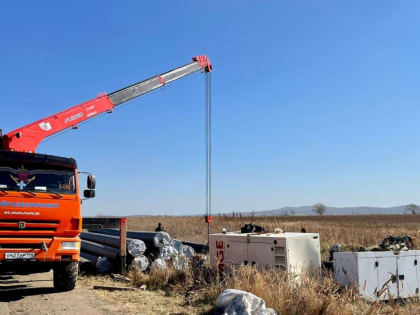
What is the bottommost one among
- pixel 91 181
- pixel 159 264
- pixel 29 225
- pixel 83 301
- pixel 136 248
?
pixel 83 301

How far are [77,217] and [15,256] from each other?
1501mm

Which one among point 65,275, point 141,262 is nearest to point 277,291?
point 65,275

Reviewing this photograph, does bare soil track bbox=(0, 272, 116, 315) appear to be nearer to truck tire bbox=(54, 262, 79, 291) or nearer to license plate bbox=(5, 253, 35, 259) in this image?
truck tire bbox=(54, 262, 79, 291)

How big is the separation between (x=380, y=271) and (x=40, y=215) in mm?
7186

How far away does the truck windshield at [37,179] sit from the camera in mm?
9734

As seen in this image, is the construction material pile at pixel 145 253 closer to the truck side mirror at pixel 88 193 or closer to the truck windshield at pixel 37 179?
the truck side mirror at pixel 88 193

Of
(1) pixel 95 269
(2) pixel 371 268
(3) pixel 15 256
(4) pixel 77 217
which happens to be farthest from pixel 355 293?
(1) pixel 95 269

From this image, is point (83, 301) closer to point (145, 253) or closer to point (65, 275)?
point (65, 275)

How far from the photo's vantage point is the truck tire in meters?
10.3

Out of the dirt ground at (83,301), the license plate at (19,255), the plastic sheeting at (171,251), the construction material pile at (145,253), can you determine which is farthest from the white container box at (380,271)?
the license plate at (19,255)

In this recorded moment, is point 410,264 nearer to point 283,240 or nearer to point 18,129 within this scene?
point 283,240

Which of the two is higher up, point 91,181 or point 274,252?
point 91,181

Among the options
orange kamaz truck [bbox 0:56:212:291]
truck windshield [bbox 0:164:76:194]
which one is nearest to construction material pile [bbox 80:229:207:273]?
orange kamaz truck [bbox 0:56:212:291]

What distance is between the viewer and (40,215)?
955 centimetres
